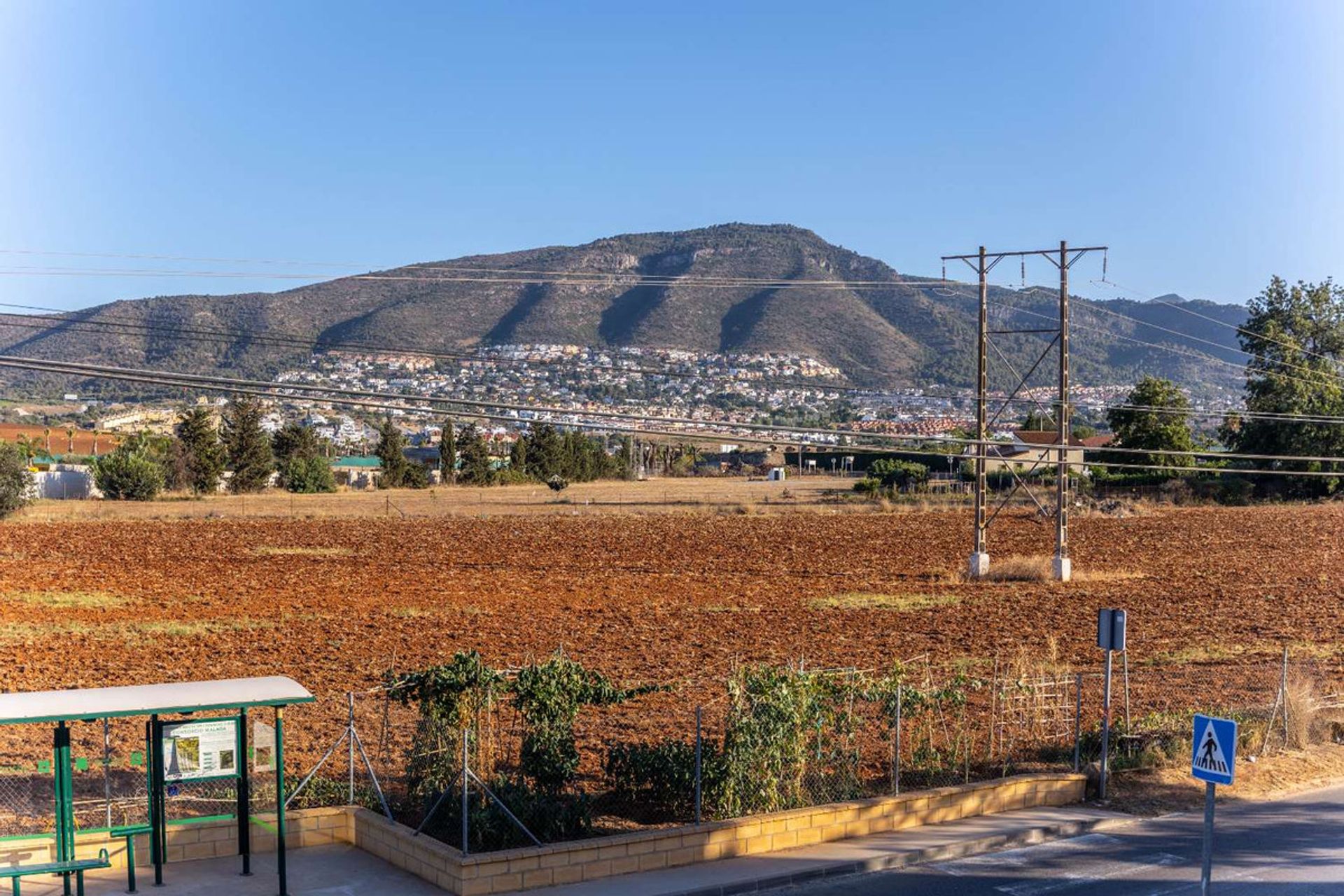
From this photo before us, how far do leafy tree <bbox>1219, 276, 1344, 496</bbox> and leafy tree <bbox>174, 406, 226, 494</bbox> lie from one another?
2752 inches

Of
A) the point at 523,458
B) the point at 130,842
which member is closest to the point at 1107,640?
the point at 130,842

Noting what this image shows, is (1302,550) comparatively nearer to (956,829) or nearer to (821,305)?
(956,829)

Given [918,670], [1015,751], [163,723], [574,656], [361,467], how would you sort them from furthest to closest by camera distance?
[361,467], [574,656], [918,670], [1015,751], [163,723]

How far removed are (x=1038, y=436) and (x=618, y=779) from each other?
79.6m

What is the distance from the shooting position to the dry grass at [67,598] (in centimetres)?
3120

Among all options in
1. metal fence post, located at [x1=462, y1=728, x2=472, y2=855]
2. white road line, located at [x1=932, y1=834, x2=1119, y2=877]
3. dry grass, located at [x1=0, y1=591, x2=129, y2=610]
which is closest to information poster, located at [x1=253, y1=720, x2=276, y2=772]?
metal fence post, located at [x1=462, y1=728, x2=472, y2=855]

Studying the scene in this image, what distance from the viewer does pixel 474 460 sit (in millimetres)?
111250

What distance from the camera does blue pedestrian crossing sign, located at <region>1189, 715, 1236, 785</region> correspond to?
Answer: 10.3 metres

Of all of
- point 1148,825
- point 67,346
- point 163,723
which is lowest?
point 1148,825

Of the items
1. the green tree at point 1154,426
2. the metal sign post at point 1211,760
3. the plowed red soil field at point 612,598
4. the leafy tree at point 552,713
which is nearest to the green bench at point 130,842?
the leafy tree at point 552,713

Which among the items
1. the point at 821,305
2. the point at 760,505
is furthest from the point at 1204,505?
the point at 821,305

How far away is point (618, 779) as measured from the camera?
43.8 ft

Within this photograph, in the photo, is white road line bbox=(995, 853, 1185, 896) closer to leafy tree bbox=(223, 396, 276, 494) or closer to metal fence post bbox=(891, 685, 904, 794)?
metal fence post bbox=(891, 685, 904, 794)

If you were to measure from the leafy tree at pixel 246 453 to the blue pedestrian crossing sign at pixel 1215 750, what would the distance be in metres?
87.3
